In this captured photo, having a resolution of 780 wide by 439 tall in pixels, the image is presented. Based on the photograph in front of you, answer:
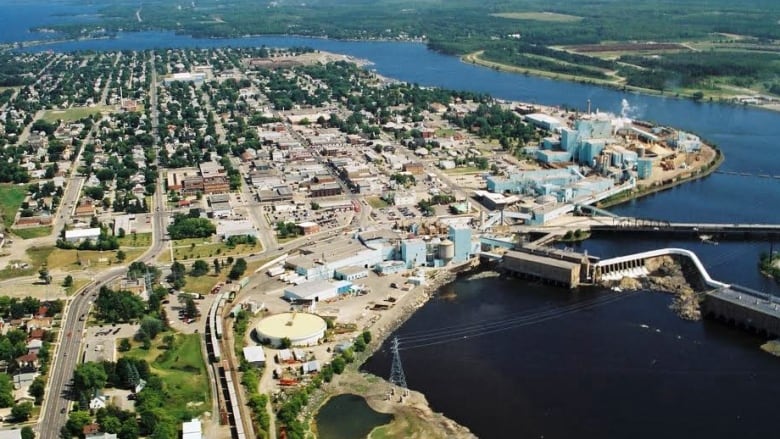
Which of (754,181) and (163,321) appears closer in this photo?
(163,321)

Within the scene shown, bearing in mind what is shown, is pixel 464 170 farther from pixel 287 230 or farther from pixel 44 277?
pixel 44 277

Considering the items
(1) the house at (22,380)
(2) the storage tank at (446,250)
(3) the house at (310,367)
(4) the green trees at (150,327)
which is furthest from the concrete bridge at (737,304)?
(1) the house at (22,380)

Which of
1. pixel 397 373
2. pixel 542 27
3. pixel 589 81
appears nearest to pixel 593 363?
pixel 397 373

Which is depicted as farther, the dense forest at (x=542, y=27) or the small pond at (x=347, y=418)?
the dense forest at (x=542, y=27)

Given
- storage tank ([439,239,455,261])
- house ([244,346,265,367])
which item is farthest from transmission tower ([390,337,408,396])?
storage tank ([439,239,455,261])

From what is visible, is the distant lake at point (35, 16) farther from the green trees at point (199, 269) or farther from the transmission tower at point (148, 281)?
the transmission tower at point (148, 281)

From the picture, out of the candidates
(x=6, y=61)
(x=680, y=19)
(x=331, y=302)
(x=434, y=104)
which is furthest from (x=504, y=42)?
(x=331, y=302)

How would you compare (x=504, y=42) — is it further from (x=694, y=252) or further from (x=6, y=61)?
(x=694, y=252)
